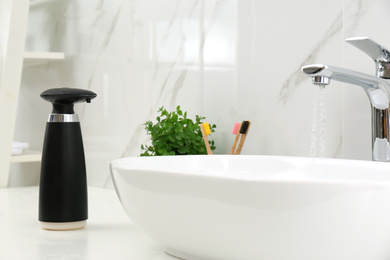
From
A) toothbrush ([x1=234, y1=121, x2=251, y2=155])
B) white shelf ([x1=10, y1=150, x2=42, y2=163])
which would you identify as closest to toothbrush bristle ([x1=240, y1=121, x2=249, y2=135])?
toothbrush ([x1=234, y1=121, x2=251, y2=155])

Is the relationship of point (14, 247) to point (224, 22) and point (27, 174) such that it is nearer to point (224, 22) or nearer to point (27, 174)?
point (224, 22)

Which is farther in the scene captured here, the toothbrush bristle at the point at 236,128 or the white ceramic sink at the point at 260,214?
the toothbrush bristle at the point at 236,128

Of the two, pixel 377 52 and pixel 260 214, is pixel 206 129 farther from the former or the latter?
pixel 260 214

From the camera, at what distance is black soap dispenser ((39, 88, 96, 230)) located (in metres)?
0.99

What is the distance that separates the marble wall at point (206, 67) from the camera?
108cm

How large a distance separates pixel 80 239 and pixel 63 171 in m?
0.13

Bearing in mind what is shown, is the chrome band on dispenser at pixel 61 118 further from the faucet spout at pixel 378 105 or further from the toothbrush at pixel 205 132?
the faucet spout at pixel 378 105

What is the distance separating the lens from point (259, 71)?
1245 millimetres

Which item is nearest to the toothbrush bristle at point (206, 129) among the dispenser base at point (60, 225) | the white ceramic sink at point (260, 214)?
the dispenser base at point (60, 225)

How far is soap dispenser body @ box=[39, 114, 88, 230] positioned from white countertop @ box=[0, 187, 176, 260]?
1.0 inches

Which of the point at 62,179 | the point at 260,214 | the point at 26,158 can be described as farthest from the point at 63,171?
the point at 26,158

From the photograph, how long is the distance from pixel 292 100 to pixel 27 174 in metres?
1.19

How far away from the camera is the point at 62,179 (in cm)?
99

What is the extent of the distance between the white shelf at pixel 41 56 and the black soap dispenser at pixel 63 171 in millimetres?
794
